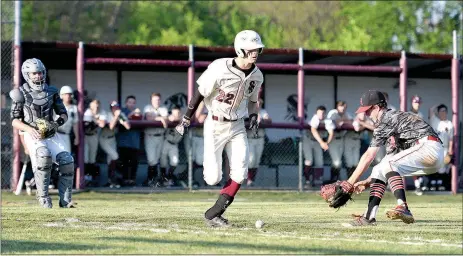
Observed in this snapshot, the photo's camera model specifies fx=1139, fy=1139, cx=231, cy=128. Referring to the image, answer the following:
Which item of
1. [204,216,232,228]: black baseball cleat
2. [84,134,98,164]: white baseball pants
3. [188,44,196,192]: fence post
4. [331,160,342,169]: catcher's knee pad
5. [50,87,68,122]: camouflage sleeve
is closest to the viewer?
[204,216,232,228]: black baseball cleat

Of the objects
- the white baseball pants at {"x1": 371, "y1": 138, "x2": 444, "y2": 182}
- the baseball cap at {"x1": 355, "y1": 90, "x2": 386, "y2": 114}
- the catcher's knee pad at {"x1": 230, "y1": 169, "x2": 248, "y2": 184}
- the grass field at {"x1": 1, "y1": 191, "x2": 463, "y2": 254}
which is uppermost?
the baseball cap at {"x1": 355, "y1": 90, "x2": 386, "y2": 114}

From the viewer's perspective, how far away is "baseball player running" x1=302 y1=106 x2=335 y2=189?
76.6 ft

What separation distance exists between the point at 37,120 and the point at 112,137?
7.52 meters

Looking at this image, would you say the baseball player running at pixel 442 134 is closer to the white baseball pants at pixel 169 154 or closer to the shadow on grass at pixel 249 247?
the white baseball pants at pixel 169 154

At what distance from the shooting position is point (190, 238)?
1066cm

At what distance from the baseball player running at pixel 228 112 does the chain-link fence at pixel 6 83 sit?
10367 mm

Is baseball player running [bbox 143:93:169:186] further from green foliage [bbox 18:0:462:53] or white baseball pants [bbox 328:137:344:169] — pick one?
green foliage [bbox 18:0:462:53]

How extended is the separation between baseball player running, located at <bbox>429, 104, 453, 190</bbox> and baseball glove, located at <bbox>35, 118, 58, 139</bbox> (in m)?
10.9

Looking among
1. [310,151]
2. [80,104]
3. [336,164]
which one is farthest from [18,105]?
[336,164]

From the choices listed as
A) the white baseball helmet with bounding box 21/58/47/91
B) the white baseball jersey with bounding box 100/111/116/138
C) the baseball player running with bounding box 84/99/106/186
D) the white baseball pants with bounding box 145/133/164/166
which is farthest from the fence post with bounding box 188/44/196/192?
the white baseball helmet with bounding box 21/58/47/91

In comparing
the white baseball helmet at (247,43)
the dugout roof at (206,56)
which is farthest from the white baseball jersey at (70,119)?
the white baseball helmet at (247,43)

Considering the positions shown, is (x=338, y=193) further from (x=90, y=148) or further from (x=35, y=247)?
(x=90, y=148)

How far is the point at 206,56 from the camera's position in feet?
83.9

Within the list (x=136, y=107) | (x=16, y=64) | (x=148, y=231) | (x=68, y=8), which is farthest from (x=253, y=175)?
(x=68, y=8)
